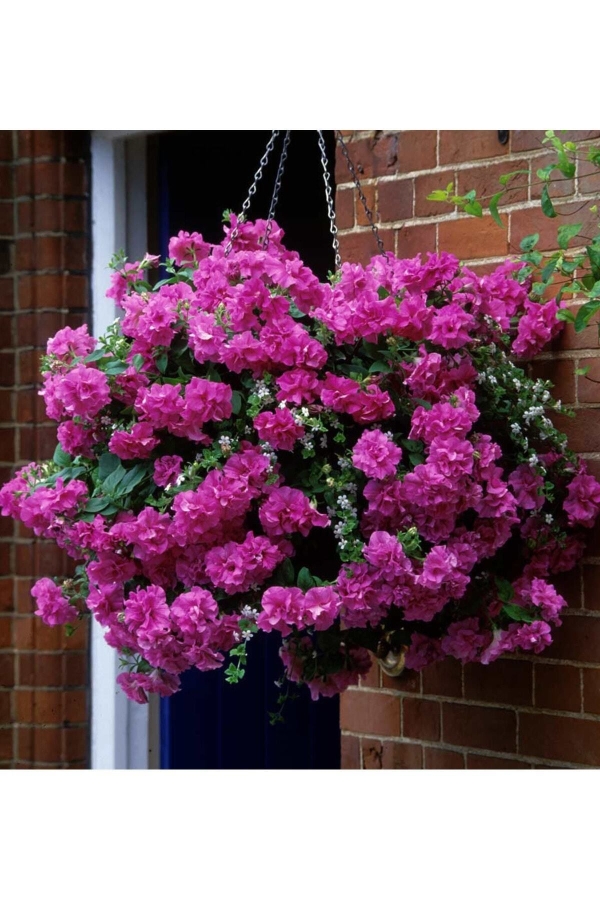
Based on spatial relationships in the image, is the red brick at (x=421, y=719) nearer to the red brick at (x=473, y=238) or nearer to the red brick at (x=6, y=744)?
the red brick at (x=473, y=238)

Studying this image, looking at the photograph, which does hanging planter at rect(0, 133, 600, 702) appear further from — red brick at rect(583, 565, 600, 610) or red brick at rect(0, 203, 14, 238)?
red brick at rect(0, 203, 14, 238)

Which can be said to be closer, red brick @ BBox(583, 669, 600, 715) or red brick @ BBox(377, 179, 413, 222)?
red brick @ BBox(583, 669, 600, 715)

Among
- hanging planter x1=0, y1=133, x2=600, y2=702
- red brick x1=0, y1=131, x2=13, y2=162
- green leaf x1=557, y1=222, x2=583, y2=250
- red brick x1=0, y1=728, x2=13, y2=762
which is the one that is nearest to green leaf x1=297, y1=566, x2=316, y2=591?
hanging planter x1=0, y1=133, x2=600, y2=702

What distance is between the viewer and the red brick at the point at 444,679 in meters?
2.41

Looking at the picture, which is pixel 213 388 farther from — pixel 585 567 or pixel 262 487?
pixel 585 567

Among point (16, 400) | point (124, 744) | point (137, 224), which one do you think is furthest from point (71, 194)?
point (124, 744)

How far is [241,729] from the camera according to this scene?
11.1ft

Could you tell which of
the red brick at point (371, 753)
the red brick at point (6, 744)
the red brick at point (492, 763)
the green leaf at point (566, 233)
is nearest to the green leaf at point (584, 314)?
the green leaf at point (566, 233)

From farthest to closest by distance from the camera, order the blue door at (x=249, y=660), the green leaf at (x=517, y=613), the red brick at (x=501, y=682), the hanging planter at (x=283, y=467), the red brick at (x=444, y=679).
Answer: the blue door at (x=249, y=660) → the red brick at (x=444, y=679) → the red brick at (x=501, y=682) → the green leaf at (x=517, y=613) → the hanging planter at (x=283, y=467)

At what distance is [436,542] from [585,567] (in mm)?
513

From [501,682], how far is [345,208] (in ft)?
3.66

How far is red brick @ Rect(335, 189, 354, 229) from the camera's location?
8.49 feet

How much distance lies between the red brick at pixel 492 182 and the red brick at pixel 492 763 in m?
1.14

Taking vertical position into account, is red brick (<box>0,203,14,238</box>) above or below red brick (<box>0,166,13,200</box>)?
below
